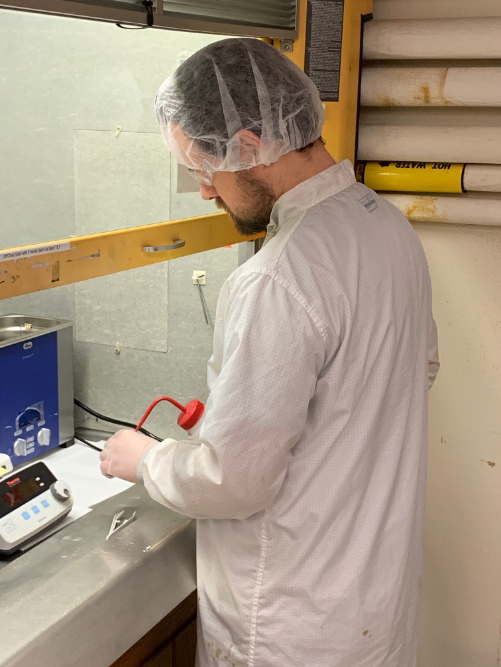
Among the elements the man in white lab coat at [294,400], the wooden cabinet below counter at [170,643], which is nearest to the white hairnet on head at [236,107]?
the man in white lab coat at [294,400]

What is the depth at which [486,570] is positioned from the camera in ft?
6.00

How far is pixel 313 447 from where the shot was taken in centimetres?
98

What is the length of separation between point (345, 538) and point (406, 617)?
9.2 inches

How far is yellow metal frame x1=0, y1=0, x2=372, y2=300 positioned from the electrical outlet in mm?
162

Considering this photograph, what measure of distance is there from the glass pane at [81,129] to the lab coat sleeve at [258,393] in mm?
392

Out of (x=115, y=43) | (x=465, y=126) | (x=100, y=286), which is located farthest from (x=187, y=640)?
(x=465, y=126)

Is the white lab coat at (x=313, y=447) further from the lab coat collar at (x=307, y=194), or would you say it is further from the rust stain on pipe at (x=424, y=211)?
the rust stain on pipe at (x=424, y=211)

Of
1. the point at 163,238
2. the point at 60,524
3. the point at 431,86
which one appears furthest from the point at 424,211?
the point at 60,524

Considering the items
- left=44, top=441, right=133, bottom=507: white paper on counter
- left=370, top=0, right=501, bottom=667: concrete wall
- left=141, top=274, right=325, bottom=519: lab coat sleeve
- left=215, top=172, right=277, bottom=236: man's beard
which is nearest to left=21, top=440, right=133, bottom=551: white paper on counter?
left=44, top=441, right=133, bottom=507: white paper on counter

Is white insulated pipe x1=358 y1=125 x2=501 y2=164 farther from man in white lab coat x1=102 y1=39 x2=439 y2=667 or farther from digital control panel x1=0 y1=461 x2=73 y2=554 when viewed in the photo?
digital control panel x1=0 y1=461 x2=73 y2=554

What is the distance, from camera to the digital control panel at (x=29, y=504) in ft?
3.74

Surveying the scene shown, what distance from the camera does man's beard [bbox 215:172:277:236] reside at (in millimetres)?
1044

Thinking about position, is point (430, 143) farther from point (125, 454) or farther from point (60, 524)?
point (60, 524)

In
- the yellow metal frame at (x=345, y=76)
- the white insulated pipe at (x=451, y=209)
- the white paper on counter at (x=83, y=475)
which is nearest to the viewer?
the white paper on counter at (x=83, y=475)
